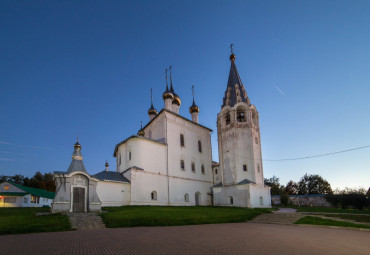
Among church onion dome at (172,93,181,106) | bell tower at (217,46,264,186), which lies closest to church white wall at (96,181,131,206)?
bell tower at (217,46,264,186)

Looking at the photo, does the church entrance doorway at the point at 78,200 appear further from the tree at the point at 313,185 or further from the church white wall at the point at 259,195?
the tree at the point at 313,185

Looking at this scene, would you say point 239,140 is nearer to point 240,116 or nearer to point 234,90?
point 240,116

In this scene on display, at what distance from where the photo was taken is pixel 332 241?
30.8 ft

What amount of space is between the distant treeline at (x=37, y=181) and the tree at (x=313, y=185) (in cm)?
5867

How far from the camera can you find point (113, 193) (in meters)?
23.6

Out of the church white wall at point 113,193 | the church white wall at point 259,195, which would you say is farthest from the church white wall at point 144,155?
the church white wall at point 259,195

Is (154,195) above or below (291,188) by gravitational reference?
above

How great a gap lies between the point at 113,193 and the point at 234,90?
19184 mm

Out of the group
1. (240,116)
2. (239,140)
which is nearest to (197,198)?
(239,140)

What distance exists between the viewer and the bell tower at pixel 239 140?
95.0ft

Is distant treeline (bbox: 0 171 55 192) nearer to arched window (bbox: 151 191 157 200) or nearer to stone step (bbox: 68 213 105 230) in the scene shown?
arched window (bbox: 151 191 157 200)

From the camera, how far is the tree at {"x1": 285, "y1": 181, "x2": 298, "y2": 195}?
6606 centimetres

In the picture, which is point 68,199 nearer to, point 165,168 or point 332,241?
point 165,168

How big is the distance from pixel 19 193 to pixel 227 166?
29911mm
